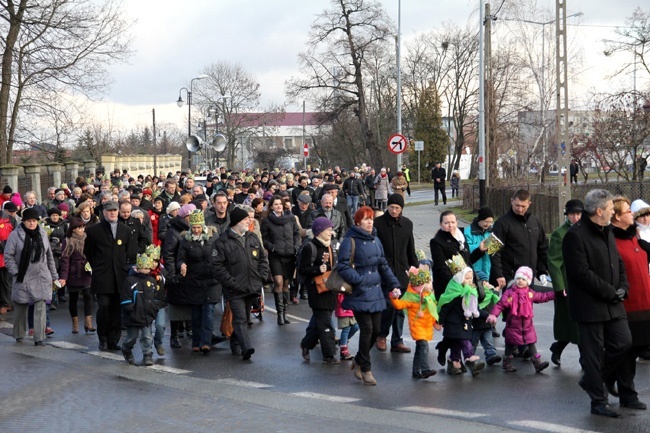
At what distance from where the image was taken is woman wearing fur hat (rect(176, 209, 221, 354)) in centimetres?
1242

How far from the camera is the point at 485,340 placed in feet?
36.2

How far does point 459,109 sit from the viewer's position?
78.7m

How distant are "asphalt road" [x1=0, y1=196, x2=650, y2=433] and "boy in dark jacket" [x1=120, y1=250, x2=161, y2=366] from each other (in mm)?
268

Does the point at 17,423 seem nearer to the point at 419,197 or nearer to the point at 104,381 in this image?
the point at 104,381

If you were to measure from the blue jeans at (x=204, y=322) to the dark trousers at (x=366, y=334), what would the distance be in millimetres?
2705

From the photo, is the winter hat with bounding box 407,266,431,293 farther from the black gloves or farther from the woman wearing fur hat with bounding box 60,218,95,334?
the woman wearing fur hat with bounding box 60,218,95,334

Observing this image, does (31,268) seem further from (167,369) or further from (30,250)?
(167,369)

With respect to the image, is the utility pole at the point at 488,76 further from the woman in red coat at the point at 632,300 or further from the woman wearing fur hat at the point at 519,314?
the woman in red coat at the point at 632,300

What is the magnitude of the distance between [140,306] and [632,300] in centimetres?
549

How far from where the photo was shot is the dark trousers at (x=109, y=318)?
1284 cm

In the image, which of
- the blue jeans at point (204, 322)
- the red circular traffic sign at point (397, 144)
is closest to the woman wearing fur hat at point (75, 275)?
the blue jeans at point (204, 322)

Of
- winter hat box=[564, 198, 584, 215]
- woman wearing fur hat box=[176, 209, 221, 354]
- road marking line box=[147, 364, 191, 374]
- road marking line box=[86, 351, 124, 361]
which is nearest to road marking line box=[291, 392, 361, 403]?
road marking line box=[147, 364, 191, 374]

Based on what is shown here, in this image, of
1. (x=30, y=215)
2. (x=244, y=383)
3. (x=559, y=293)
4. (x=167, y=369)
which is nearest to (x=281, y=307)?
(x=167, y=369)

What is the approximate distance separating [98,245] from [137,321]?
177cm
